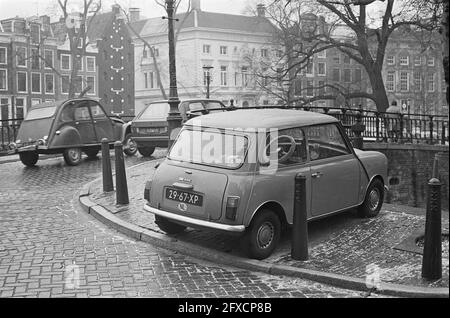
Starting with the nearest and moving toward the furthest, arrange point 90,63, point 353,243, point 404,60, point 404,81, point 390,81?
point 353,243 < point 90,63 < point 390,81 < point 404,60 < point 404,81

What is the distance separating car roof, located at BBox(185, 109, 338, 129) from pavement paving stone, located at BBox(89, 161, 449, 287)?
1494 millimetres

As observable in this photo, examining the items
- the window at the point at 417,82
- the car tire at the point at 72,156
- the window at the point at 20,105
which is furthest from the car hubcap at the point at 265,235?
the window at the point at 417,82

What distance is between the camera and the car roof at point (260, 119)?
23.3ft

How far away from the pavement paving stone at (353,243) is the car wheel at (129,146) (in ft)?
25.0

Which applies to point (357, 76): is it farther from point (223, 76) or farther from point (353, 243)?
point (353, 243)

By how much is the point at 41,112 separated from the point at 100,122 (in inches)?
65.5

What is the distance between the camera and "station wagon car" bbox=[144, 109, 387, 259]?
662 centimetres

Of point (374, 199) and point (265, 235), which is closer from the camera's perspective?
point (265, 235)

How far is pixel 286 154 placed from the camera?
7.13 metres

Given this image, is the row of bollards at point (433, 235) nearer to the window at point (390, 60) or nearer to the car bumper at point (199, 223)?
the car bumper at point (199, 223)

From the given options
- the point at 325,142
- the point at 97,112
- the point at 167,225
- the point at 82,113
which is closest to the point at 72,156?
the point at 82,113

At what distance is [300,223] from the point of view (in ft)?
21.4

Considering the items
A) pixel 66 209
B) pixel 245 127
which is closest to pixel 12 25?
pixel 66 209

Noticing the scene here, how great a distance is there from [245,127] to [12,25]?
181 feet
